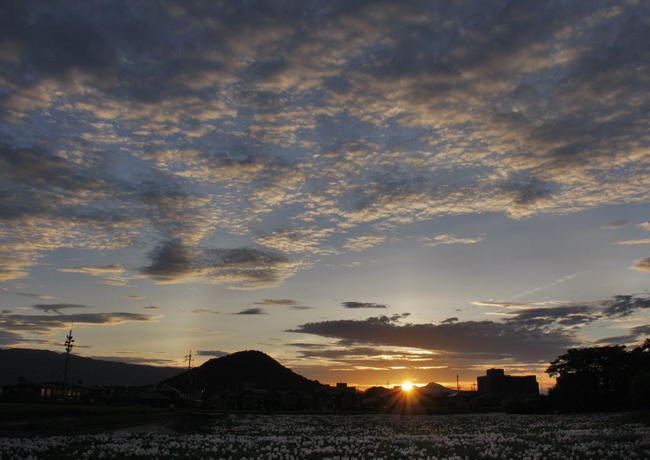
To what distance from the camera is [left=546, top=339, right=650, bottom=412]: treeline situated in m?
94.2

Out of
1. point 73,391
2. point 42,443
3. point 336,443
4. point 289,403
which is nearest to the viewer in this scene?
point 42,443

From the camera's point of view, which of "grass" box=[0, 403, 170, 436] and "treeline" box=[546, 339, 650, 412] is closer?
"grass" box=[0, 403, 170, 436]

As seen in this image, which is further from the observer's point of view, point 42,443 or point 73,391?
point 73,391

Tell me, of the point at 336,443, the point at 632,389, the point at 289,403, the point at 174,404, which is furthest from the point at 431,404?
the point at 336,443

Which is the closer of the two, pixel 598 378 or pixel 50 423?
pixel 50 423

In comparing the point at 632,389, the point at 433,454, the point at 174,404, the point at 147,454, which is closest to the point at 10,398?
the point at 174,404

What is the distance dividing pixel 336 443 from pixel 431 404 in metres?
128

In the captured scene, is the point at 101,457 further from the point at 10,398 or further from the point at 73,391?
the point at 73,391

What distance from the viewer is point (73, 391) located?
124m

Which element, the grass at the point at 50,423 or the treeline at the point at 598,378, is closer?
the grass at the point at 50,423

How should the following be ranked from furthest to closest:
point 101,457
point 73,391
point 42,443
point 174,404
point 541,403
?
point 73,391 → point 174,404 → point 541,403 → point 42,443 → point 101,457

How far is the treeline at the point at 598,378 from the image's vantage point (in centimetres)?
9419

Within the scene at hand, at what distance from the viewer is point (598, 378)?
100000 mm

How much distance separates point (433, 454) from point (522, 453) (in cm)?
399
